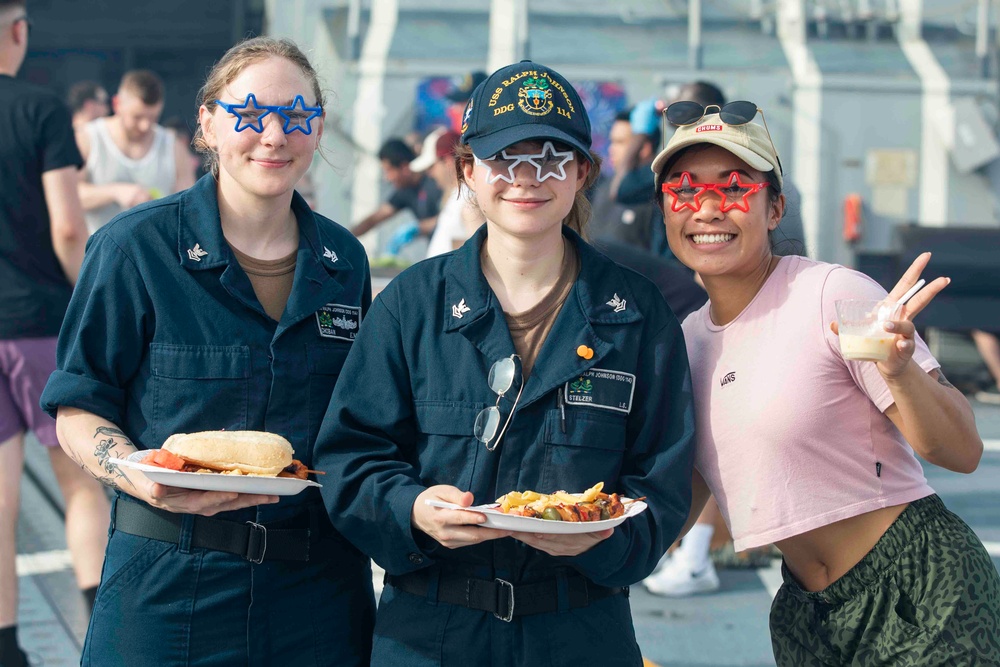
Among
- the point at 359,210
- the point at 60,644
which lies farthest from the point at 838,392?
the point at 359,210

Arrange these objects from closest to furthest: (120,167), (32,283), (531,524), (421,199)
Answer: (531,524) → (32,283) → (120,167) → (421,199)

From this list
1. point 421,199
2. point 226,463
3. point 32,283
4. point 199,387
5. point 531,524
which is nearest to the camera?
point 531,524

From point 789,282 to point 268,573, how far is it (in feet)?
4.67

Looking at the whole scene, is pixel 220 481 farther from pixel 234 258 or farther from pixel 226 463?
pixel 234 258

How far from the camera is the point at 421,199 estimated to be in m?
10.0

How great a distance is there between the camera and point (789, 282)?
287 centimetres

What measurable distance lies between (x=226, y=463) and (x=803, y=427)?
50.9 inches

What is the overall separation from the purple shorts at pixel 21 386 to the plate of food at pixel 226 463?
236cm

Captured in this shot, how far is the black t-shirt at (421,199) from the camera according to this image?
32.2ft

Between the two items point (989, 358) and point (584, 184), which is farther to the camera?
point (989, 358)

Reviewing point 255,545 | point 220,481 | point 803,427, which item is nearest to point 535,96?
point 803,427

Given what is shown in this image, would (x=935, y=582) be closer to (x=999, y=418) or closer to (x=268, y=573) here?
(x=268, y=573)

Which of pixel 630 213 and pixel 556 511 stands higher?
pixel 630 213

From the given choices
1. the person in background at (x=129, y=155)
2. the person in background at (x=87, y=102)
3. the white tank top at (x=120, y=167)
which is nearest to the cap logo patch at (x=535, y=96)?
the person in background at (x=129, y=155)
